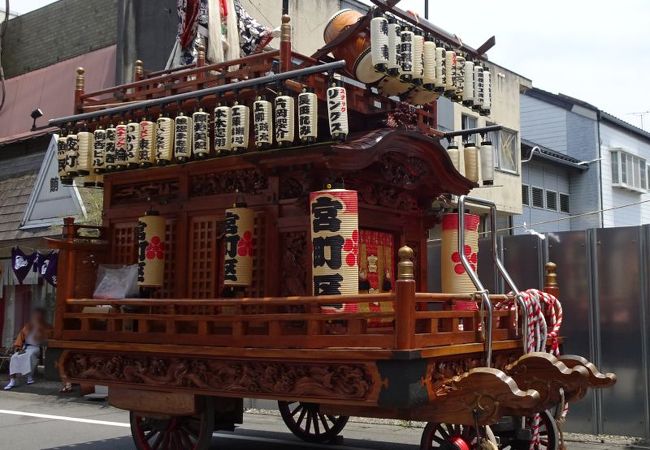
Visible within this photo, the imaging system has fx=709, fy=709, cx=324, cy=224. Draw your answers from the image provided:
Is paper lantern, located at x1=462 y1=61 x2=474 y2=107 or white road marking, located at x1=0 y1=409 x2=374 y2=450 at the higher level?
paper lantern, located at x1=462 y1=61 x2=474 y2=107

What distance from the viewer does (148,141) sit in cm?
793

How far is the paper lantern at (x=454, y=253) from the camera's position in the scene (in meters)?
8.40

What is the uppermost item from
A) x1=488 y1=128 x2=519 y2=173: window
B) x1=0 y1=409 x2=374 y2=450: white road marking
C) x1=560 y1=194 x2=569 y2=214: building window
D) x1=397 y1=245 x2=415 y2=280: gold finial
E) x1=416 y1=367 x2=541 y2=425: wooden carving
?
x1=488 y1=128 x2=519 y2=173: window

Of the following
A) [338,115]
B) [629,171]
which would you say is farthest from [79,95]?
[629,171]

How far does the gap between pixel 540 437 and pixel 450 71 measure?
13.1ft

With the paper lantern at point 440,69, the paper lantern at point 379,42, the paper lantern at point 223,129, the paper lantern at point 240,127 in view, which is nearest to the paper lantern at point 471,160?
the paper lantern at point 440,69

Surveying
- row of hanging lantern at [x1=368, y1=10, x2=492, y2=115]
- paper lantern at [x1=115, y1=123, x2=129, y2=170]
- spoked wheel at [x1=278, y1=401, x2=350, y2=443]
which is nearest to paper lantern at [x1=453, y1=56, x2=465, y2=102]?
row of hanging lantern at [x1=368, y1=10, x2=492, y2=115]

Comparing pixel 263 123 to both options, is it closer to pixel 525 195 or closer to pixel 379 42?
pixel 379 42

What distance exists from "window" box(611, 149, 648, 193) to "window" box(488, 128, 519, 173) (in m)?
5.52

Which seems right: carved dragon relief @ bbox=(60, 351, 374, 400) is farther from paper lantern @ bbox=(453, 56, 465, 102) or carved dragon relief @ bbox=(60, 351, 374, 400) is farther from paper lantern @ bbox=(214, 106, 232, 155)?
paper lantern @ bbox=(453, 56, 465, 102)

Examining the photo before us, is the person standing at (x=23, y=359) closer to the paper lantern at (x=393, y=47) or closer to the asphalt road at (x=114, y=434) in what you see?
the asphalt road at (x=114, y=434)

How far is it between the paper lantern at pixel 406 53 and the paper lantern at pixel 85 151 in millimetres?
3845

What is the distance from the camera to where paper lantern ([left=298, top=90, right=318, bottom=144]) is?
6719mm

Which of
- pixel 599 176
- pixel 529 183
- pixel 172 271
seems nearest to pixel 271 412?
pixel 172 271
